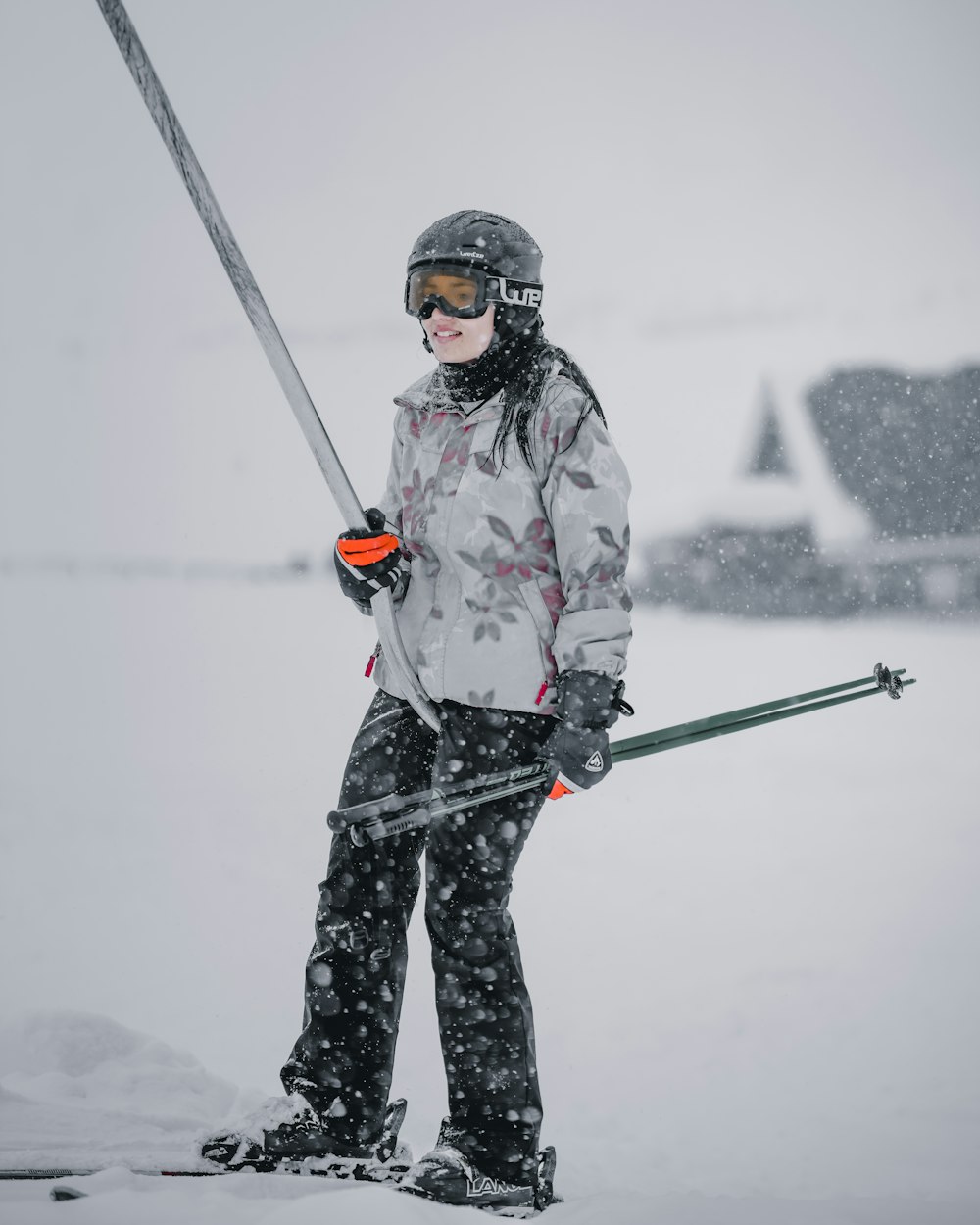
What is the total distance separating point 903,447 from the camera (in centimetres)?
1423

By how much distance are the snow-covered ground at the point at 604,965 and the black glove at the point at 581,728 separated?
837mm

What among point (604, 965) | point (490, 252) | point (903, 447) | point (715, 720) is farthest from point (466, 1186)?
point (903, 447)

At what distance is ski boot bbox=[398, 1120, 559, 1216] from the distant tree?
502 inches

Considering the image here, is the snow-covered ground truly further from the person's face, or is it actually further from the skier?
the person's face

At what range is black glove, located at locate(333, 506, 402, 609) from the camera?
2.03m

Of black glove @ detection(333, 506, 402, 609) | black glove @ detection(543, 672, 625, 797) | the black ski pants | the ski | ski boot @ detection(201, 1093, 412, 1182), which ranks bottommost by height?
the ski

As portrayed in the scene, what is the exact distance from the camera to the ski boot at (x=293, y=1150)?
206 cm

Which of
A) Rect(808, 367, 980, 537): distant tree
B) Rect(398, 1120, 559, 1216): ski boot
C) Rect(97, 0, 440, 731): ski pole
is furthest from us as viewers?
Rect(808, 367, 980, 537): distant tree

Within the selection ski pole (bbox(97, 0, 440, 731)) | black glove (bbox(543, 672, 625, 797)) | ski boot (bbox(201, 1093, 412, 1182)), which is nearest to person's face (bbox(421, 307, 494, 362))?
ski pole (bbox(97, 0, 440, 731))

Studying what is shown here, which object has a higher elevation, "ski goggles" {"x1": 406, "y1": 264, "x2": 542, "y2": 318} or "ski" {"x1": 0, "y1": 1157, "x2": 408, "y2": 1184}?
"ski goggles" {"x1": 406, "y1": 264, "x2": 542, "y2": 318}

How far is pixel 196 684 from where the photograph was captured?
28.3 feet

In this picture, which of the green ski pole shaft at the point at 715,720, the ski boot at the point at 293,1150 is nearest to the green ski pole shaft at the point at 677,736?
the green ski pole shaft at the point at 715,720

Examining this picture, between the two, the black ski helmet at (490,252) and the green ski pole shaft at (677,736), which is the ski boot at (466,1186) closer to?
the green ski pole shaft at (677,736)

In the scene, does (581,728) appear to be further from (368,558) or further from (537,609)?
(368,558)
